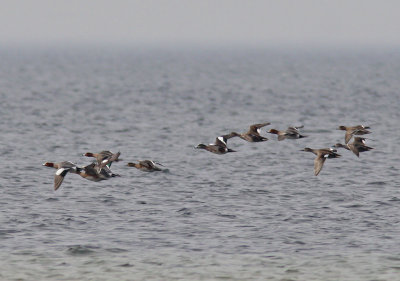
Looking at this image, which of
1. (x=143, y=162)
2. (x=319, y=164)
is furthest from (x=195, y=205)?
(x=319, y=164)

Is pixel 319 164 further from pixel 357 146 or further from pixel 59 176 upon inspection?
pixel 59 176

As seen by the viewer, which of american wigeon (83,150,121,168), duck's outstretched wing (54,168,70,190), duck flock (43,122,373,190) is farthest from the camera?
duck flock (43,122,373,190)

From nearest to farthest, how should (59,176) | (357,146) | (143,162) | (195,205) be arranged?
(59,176)
(357,146)
(143,162)
(195,205)

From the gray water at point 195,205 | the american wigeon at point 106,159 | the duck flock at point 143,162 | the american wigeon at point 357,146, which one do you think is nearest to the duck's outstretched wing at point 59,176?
the duck flock at point 143,162

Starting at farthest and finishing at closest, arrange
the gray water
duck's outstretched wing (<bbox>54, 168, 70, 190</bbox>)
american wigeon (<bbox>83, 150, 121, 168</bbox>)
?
american wigeon (<bbox>83, 150, 121, 168</bbox>), duck's outstretched wing (<bbox>54, 168, 70, 190</bbox>), the gray water

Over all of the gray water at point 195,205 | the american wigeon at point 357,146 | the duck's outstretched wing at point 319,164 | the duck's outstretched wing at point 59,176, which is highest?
the american wigeon at point 357,146

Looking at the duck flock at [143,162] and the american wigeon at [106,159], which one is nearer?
the american wigeon at [106,159]

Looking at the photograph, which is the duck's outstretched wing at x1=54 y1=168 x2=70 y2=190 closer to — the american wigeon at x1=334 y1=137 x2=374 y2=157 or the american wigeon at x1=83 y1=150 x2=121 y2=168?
the american wigeon at x1=83 y1=150 x2=121 y2=168

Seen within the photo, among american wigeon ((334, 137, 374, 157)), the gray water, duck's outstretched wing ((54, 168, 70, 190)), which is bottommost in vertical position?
the gray water

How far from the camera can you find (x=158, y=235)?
97.7 ft

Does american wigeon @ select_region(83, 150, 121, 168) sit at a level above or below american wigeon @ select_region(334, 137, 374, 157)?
below

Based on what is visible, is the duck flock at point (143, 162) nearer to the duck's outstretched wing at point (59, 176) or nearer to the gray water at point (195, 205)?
the duck's outstretched wing at point (59, 176)

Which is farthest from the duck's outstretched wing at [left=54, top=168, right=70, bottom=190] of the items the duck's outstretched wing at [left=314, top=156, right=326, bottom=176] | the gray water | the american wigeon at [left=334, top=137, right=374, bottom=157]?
the american wigeon at [left=334, top=137, right=374, bottom=157]

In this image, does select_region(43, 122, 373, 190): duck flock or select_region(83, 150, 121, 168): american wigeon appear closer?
select_region(83, 150, 121, 168): american wigeon
